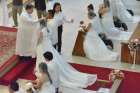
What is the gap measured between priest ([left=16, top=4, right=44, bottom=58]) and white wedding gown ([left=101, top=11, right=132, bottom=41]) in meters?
2.94

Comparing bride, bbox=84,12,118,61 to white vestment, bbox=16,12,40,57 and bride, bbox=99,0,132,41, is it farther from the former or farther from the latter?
white vestment, bbox=16,12,40,57

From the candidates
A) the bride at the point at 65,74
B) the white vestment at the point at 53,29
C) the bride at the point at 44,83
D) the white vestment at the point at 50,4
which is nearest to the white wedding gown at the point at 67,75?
the bride at the point at 65,74

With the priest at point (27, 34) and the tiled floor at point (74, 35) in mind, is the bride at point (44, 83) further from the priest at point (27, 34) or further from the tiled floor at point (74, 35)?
the priest at point (27, 34)

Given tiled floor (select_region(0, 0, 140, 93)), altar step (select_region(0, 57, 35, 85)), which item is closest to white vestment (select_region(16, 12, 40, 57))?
altar step (select_region(0, 57, 35, 85))

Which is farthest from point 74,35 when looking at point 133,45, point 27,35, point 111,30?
point 27,35

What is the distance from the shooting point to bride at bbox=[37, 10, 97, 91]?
9328mm

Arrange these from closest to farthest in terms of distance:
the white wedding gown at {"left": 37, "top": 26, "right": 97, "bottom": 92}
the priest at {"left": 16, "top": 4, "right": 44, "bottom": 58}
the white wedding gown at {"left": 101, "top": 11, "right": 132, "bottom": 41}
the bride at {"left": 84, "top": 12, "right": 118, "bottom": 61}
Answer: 1. the white wedding gown at {"left": 37, "top": 26, "right": 97, "bottom": 92}
2. the priest at {"left": 16, "top": 4, "right": 44, "bottom": 58}
3. the bride at {"left": 84, "top": 12, "right": 118, "bottom": 61}
4. the white wedding gown at {"left": 101, "top": 11, "right": 132, "bottom": 41}

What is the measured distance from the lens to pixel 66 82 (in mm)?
9336

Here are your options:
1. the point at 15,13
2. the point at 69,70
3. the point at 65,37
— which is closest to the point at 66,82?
the point at 69,70

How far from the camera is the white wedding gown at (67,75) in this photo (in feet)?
30.6

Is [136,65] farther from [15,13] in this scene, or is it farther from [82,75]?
[15,13]

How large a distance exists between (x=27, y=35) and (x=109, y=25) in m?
3.31

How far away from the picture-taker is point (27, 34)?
33.1 feet

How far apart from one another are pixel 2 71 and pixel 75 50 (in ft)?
8.29
